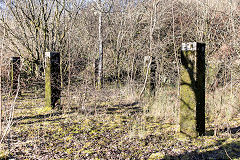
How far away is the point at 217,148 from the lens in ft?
10.0

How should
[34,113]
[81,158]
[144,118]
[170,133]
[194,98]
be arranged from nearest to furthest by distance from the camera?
1. [81,158]
2. [194,98]
3. [170,133]
4. [144,118]
5. [34,113]

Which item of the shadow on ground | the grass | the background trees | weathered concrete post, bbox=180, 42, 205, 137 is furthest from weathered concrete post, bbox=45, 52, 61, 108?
the shadow on ground

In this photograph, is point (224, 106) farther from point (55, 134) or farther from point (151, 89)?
point (55, 134)

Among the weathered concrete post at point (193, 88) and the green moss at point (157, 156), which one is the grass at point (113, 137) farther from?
the weathered concrete post at point (193, 88)

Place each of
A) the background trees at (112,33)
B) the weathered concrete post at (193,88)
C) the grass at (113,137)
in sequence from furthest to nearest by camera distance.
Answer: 1. the background trees at (112,33)
2. the weathered concrete post at (193,88)
3. the grass at (113,137)

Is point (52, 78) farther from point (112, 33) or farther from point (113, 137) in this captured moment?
point (112, 33)

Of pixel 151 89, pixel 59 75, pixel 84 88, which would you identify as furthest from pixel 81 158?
pixel 151 89

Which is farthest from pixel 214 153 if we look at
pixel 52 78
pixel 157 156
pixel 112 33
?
pixel 112 33

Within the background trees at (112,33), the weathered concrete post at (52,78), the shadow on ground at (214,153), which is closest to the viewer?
the shadow on ground at (214,153)

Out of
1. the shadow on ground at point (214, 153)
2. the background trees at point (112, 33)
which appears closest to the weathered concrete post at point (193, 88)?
the shadow on ground at point (214, 153)

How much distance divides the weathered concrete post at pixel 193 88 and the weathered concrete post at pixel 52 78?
2851 mm

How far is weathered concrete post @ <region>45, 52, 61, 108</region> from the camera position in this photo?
16.1ft

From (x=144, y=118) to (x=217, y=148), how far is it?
5.42ft

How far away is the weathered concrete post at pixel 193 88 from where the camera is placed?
325 centimetres
